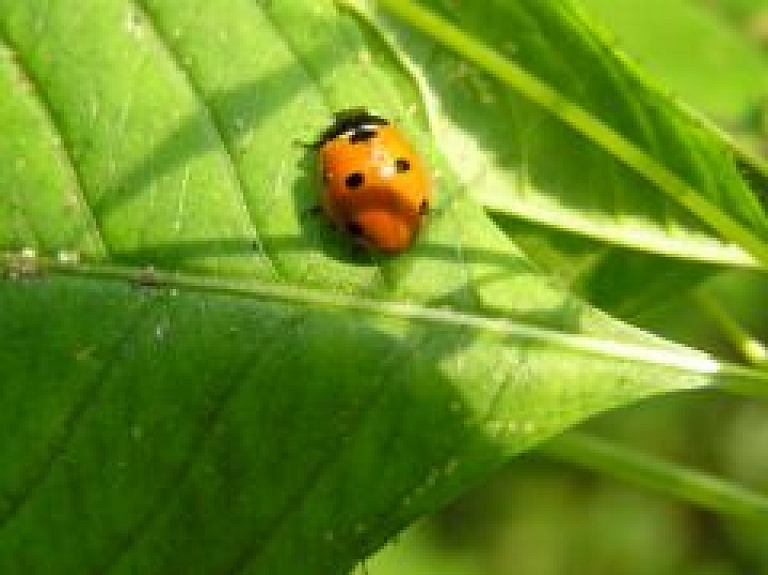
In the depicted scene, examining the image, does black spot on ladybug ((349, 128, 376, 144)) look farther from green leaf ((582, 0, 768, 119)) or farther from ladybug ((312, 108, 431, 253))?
green leaf ((582, 0, 768, 119))

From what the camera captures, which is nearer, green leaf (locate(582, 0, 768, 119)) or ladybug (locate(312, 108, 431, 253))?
ladybug (locate(312, 108, 431, 253))

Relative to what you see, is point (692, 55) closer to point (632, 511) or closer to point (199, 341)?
point (199, 341)

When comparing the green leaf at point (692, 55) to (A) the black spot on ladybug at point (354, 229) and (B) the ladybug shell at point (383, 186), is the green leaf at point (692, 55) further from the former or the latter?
(A) the black spot on ladybug at point (354, 229)

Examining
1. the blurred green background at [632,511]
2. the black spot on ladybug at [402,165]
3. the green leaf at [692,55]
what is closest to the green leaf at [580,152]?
the black spot on ladybug at [402,165]

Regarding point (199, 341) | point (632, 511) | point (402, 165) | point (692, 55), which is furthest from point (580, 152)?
point (632, 511)

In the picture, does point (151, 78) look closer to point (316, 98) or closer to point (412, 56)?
point (316, 98)

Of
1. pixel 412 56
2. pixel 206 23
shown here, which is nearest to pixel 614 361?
pixel 412 56

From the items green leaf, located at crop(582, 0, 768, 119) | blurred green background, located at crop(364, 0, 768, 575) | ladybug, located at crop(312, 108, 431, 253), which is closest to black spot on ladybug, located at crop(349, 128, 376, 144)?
ladybug, located at crop(312, 108, 431, 253)
